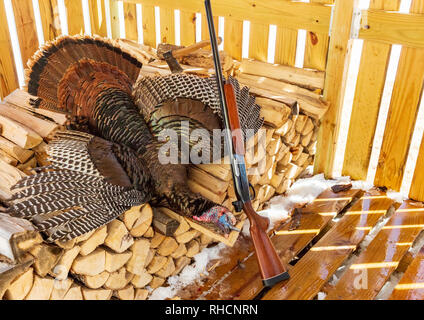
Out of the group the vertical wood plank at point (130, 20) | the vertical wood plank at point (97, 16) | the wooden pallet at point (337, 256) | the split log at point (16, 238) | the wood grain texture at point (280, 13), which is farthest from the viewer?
the vertical wood plank at point (97, 16)

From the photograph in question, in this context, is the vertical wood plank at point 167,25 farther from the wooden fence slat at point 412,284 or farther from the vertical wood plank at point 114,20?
the wooden fence slat at point 412,284

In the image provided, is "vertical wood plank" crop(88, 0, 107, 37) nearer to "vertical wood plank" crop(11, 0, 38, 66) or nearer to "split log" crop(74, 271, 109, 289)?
"vertical wood plank" crop(11, 0, 38, 66)

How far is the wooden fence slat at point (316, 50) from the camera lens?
3312 millimetres

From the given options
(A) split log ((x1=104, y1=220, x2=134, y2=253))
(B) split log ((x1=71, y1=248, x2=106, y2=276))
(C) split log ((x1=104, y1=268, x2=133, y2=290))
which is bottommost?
(C) split log ((x1=104, y1=268, x2=133, y2=290))

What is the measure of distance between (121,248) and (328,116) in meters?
2.15

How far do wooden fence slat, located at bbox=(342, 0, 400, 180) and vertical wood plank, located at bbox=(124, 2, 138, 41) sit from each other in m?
2.81

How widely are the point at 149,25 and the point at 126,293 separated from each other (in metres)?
3.25

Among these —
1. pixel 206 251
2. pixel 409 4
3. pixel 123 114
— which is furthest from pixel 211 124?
pixel 409 4

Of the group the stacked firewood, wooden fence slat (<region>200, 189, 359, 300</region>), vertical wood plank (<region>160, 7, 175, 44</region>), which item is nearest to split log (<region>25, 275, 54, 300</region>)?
the stacked firewood

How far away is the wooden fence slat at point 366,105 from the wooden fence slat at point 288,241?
29cm

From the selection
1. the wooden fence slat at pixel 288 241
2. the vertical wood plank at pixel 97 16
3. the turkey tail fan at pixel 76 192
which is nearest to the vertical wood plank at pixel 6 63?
the vertical wood plank at pixel 97 16

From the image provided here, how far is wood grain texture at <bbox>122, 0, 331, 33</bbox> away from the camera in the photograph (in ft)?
10.6

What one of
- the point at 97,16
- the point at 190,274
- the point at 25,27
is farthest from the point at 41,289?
the point at 97,16

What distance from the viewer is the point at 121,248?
7.46 feet
